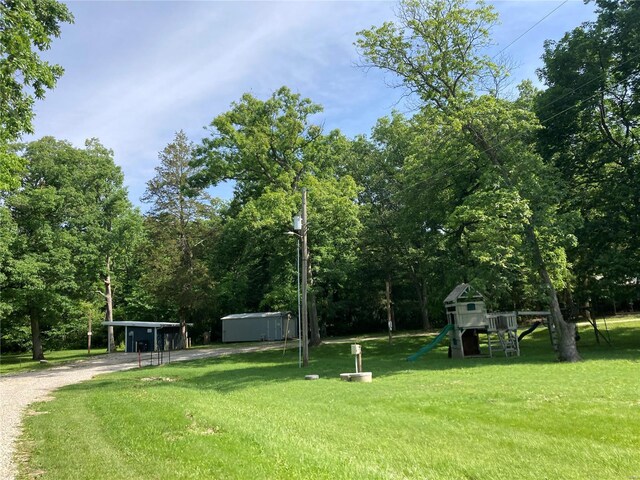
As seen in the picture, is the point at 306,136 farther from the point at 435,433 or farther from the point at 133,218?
the point at 435,433

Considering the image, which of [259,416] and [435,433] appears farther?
[259,416]

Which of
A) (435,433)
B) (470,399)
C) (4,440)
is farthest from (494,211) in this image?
(4,440)

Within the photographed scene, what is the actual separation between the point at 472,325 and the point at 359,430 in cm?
1580

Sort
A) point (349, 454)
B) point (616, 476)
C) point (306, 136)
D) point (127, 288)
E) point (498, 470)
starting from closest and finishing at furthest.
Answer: point (616, 476)
point (498, 470)
point (349, 454)
point (306, 136)
point (127, 288)

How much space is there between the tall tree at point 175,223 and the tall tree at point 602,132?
87.2 feet

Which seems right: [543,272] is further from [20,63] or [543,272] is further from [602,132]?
[20,63]

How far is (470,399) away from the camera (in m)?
9.46

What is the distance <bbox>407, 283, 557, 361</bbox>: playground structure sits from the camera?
21.1 metres

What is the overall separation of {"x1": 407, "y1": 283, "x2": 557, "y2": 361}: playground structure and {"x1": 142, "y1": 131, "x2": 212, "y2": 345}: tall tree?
21227 millimetres

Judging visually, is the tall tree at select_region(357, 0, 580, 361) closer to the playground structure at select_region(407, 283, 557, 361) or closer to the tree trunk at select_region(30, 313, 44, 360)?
the playground structure at select_region(407, 283, 557, 361)

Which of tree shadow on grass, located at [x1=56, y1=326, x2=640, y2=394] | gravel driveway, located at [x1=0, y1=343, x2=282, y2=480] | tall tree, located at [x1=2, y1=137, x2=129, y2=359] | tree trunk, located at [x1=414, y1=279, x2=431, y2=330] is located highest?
tall tree, located at [x1=2, y1=137, x2=129, y2=359]

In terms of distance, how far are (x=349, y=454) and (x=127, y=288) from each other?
50179 mm

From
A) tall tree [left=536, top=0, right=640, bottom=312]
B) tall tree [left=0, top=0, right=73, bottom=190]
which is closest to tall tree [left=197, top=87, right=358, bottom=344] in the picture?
tall tree [left=536, top=0, right=640, bottom=312]

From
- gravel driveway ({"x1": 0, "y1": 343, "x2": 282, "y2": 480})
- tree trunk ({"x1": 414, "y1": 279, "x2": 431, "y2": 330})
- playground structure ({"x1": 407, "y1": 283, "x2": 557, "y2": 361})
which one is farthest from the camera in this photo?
tree trunk ({"x1": 414, "y1": 279, "x2": 431, "y2": 330})
